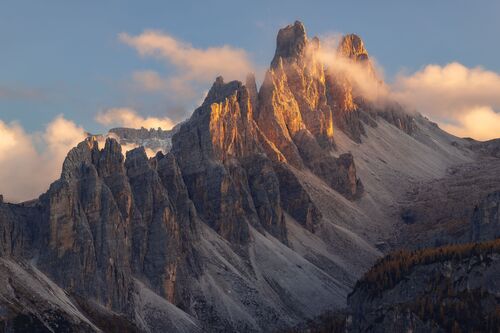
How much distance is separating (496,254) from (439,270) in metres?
11.4

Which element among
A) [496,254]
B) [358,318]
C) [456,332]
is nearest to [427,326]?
[456,332]

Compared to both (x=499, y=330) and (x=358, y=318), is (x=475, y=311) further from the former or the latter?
(x=358, y=318)

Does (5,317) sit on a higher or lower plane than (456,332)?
higher

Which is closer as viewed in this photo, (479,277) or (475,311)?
(475,311)

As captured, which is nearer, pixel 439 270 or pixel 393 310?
pixel 393 310

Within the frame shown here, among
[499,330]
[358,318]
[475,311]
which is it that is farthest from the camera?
[358,318]

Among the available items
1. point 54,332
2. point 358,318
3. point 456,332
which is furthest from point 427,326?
point 54,332

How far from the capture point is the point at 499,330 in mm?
167250

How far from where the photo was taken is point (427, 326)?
172 meters

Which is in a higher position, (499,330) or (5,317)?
(5,317)

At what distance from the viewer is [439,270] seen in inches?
7854

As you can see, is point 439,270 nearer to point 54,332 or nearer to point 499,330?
point 499,330

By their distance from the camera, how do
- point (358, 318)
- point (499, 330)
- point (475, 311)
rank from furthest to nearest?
point (358, 318) < point (475, 311) < point (499, 330)

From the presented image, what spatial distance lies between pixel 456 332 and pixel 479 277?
2539cm
